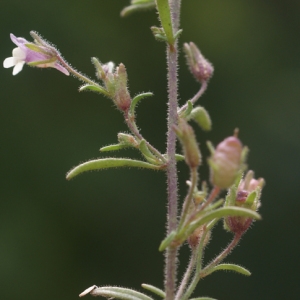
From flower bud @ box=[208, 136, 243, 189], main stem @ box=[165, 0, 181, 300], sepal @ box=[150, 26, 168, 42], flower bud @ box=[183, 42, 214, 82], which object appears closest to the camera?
flower bud @ box=[208, 136, 243, 189]

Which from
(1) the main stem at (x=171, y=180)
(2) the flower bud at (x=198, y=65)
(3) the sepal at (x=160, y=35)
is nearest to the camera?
(1) the main stem at (x=171, y=180)

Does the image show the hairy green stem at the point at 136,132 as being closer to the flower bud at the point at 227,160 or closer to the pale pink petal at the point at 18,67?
the flower bud at the point at 227,160

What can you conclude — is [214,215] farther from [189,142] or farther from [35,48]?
[35,48]

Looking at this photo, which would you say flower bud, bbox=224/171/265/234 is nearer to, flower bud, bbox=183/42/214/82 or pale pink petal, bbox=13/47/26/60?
flower bud, bbox=183/42/214/82

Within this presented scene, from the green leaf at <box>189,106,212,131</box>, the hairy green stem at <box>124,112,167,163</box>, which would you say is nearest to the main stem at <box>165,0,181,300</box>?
the hairy green stem at <box>124,112,167,163</box>


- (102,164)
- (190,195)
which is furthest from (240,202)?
(102,164)

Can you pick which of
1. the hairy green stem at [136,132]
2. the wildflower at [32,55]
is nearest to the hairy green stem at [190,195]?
the hairy green stem at [136,132]
